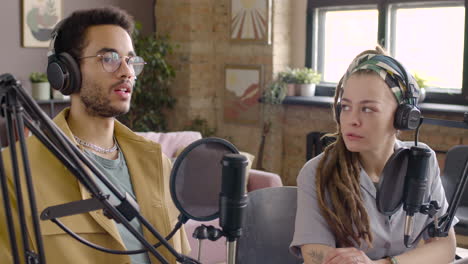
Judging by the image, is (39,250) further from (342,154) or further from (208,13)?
Answer: (208,13)

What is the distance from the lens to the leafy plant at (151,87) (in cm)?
581

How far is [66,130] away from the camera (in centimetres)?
148

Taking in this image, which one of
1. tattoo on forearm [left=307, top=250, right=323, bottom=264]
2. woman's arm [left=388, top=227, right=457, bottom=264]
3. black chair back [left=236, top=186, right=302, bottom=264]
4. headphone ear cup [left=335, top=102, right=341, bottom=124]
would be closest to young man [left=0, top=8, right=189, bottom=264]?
black chair back [left=236, top=186, right=302, bottom=264]

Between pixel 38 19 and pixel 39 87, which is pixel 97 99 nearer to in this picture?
pixel 39 87

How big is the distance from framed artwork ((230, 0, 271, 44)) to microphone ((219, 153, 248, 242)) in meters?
5.15

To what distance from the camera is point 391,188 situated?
105 centimetres

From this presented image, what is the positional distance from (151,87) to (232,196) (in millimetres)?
5490

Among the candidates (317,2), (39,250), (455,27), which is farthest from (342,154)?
(317,2)

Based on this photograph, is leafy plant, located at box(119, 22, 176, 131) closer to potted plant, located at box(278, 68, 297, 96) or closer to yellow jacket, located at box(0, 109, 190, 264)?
potted plant, located at box(278, 68, 297, 96)

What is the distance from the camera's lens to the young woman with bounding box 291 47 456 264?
5.19ft

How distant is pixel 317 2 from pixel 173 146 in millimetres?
2261

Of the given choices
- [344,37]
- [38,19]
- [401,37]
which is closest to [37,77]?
[38,19]

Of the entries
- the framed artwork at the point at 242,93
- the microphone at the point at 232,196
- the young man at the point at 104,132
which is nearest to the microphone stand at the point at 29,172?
the microphone at the point at 232,196

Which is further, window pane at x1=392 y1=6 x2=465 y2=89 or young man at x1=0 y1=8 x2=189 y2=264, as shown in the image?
window pane at x1=392 y1=6 x2=465 y2=89
